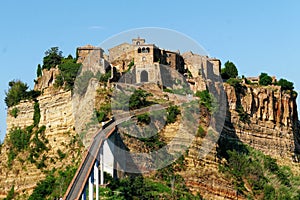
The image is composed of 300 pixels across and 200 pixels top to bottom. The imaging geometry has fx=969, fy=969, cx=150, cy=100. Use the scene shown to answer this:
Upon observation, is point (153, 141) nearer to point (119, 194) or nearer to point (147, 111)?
point (147, 111)

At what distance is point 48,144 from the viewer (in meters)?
53.5

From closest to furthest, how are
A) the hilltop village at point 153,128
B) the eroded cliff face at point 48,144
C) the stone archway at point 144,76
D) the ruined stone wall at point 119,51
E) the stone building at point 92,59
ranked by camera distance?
the hilltop village at point 153,128 < the eroded cliff face at point 48,144 < the stone building at point 92,59 < the stone archway at point 144,76 < the ruined stone wall at point 119,51

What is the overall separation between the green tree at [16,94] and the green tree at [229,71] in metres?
13.8

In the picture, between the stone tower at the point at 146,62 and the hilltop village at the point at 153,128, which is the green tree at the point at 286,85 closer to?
the hilltop village at the point at 153,128

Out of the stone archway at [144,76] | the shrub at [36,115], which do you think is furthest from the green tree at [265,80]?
the shrub at [36,115]

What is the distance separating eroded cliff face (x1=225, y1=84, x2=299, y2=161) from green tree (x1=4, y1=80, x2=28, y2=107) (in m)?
12.2

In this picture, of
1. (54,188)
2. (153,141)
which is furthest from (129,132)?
(54,188)

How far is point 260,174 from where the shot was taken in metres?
53.3

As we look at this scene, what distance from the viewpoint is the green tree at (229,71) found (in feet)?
212

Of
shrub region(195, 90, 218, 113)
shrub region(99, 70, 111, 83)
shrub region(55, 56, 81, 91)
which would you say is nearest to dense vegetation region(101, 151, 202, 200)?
shrub region(195, 90, 218, 113)

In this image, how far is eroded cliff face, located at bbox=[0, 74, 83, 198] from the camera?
5184 centimetres

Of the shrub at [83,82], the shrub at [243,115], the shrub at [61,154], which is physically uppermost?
the shrub at [83,82]

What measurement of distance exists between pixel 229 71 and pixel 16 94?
15.2 meters

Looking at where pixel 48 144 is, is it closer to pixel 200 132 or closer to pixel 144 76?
pixel 144 76
